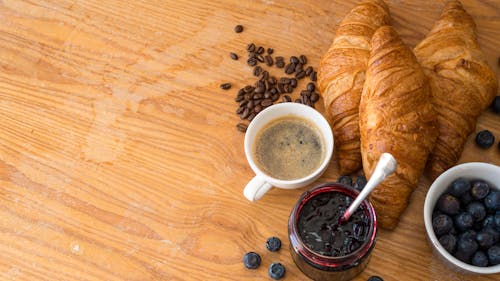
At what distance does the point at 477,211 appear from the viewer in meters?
1.48

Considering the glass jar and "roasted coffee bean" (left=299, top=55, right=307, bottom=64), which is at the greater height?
"roasted coffee bean" (left=299, top=55, right=307, bottom=64)

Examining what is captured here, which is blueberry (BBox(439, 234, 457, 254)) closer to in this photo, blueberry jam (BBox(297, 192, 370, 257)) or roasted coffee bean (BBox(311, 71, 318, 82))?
blueberry jam (BBox(297, 192, 370, 257))

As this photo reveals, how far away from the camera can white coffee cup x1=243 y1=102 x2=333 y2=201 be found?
154cm

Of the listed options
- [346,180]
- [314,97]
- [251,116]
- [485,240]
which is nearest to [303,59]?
[314,97]

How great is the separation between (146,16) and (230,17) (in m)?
0.29

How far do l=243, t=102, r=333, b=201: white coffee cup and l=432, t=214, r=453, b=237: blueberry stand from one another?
0.31 metres

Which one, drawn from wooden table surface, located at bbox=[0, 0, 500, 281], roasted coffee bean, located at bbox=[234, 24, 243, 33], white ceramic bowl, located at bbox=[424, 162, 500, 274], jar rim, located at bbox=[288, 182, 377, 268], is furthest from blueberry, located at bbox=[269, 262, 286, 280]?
roasted coffee bean, located at bbox=[234, 24, 243, 33]

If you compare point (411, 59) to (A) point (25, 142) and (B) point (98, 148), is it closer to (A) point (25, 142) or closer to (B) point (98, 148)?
(B) point (98, 148)

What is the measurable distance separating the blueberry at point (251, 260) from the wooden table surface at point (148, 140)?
0.02m

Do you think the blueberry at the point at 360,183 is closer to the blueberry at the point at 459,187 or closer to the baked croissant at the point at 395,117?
the baked croissant at the point at 395,117

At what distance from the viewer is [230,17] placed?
1916 millimetres

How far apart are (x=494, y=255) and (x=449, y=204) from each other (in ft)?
0.53

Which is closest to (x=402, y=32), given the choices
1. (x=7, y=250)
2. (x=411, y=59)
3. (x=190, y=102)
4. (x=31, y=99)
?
(x=411, y=59)

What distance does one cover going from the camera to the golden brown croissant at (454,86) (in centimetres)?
156
